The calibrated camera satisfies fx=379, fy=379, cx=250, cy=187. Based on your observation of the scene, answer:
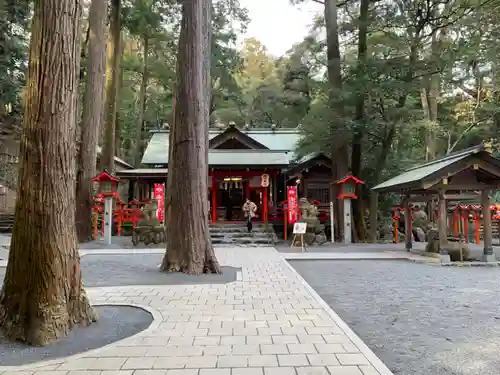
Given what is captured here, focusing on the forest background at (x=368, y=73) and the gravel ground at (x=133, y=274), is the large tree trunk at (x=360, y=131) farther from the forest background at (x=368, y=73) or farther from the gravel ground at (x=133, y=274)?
the gravel ground at (x=133, y=274)

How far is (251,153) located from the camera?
59.9 ft

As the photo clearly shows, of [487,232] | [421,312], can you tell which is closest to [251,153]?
[487,232]

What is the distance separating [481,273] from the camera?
8273mm

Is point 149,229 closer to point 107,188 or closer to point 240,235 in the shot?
point 107,188

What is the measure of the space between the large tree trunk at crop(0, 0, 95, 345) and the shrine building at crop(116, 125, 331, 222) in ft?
40.0

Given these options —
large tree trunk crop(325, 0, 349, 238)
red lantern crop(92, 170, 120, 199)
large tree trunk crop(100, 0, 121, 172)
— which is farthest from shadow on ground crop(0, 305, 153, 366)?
large tree trunk crop(100, 0, 121, 172)

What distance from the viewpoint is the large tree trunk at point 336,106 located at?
14680 mm

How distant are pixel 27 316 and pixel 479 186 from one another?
10.4 metres

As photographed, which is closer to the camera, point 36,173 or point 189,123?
point 36,173

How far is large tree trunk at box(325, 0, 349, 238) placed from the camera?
14680mm

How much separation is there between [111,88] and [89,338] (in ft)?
50.5

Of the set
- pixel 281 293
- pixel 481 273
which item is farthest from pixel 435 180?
pixel 281 293

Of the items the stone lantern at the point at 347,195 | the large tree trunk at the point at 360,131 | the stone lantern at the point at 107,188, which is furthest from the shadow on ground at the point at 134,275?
the large tree trunk at the point at 360,131

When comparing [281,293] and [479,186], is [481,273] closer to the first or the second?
[479,186]
